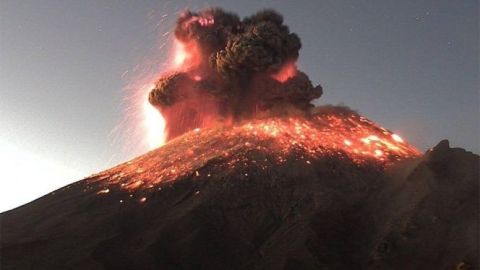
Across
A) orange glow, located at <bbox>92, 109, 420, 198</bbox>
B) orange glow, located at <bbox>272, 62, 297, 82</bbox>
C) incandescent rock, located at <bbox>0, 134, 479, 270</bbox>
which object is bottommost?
incandescent rock, located at <bbox>0, 134, 479, 270</bbox>

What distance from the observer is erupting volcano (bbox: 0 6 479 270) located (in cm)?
1298

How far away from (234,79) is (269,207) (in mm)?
11837

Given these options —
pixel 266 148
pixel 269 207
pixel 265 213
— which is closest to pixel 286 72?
pixel 266 148

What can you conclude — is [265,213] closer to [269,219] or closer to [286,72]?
[269,219]

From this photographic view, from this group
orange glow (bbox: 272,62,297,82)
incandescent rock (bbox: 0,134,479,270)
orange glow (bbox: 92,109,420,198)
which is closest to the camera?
incandescent rock (bbox: 0,134,479,270)

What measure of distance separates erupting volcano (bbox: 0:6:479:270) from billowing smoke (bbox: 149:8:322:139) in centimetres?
248

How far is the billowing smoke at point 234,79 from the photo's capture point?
24234mm

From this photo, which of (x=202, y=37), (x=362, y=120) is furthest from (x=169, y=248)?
(x=202, y=37)

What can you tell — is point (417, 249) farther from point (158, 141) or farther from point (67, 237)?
point (158, 141)

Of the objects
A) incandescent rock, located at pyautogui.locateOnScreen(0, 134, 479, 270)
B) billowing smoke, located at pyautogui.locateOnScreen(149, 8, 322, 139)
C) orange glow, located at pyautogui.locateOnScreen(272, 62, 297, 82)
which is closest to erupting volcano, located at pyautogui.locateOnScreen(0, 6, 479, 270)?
incandescent rock, located at pyautogui.locateOnScreen(0, 134, 479, 270)

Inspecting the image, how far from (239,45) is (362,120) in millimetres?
7691

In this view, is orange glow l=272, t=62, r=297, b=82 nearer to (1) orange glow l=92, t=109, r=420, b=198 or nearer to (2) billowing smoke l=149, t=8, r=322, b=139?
(2) billowing smoke l=149, t=8, r=322, b=139

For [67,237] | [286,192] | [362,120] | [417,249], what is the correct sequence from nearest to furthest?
1. [417,249]
2. [67,237]
3. [286,192]
4. [362,120]

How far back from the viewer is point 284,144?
18500 mm
